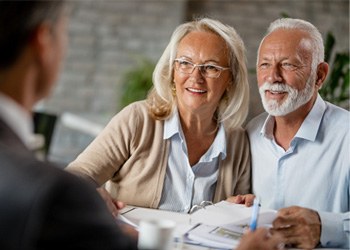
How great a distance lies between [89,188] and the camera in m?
0.98

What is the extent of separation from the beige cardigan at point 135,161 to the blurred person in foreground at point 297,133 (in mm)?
142

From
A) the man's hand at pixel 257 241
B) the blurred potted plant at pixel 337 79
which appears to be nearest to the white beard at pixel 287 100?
the man's hand at pixel 257 241

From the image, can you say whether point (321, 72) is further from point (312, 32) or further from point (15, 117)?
point (15, 117)

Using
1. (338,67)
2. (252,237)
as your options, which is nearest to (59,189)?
(252,237)

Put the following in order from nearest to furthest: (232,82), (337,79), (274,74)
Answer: (274,74) < (232,82) < (337,79)

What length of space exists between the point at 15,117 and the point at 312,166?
48.7 inches

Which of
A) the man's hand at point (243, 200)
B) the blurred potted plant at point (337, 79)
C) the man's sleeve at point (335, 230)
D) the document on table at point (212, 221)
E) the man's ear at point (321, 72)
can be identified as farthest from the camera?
the blurred potted plant at point (337, 79)

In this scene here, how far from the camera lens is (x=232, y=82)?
2.21 meters

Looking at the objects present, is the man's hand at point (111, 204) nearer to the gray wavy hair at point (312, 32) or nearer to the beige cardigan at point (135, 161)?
the beige cardigan at point (135, 161)

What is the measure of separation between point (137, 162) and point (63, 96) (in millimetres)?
3270

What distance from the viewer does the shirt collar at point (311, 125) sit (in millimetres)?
1964

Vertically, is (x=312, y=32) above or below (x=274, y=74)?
above

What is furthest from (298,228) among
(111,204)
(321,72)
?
(321,72)

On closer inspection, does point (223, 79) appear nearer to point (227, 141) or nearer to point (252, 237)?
point (227, 141)
